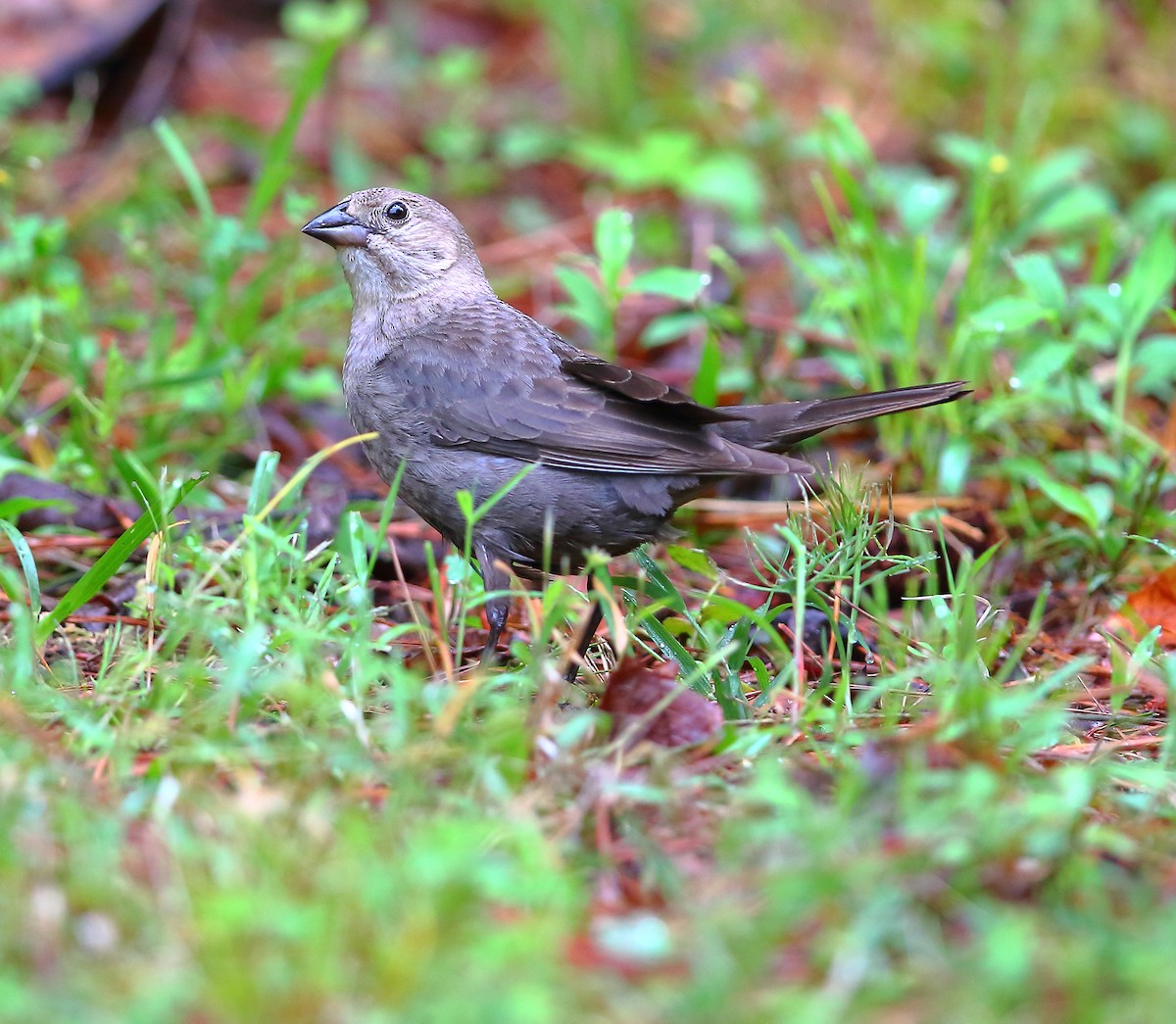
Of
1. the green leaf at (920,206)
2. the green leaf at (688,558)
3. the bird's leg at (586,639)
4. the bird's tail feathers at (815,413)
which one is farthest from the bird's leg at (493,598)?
the green leaf at (920,206)

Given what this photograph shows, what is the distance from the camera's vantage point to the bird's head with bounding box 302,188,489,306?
15.2ft

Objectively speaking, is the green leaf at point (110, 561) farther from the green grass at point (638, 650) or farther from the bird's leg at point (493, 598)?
the bird's leg at point (493, 598)

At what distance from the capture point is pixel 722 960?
2.13 m

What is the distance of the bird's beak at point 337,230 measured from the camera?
4.58m

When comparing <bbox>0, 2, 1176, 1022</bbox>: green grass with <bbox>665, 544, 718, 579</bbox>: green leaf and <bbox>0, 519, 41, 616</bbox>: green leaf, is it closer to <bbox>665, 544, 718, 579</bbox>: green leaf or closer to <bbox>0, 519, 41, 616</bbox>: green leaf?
<bbox>0, 519, 41, 616</bbox>: green leaf

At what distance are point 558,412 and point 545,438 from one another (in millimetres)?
99

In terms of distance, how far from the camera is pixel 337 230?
4594 mm

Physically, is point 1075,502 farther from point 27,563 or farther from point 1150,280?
point 27,563

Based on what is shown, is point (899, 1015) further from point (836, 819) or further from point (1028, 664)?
point (1028, 664)

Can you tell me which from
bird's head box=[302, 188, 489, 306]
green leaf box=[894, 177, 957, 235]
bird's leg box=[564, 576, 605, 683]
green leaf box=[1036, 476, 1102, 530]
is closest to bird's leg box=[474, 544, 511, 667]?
bird's leg box=[564, 576, 605, 683]

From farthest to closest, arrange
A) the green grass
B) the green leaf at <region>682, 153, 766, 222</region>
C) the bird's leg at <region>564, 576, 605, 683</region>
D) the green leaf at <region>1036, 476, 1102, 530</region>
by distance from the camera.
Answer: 1. the green leaf at <region>682, 153, 766, 222</region>
2. the green leaf at <region>1036, 476, 1102, 530</region>
3. the bird's leg at <region>564, 576, 605, 683</region>
4. the green grass

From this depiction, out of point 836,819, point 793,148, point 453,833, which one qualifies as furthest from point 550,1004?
point 793,148

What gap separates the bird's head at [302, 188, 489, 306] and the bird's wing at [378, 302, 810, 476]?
39 centimetres

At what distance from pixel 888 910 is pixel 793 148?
5399 mm
